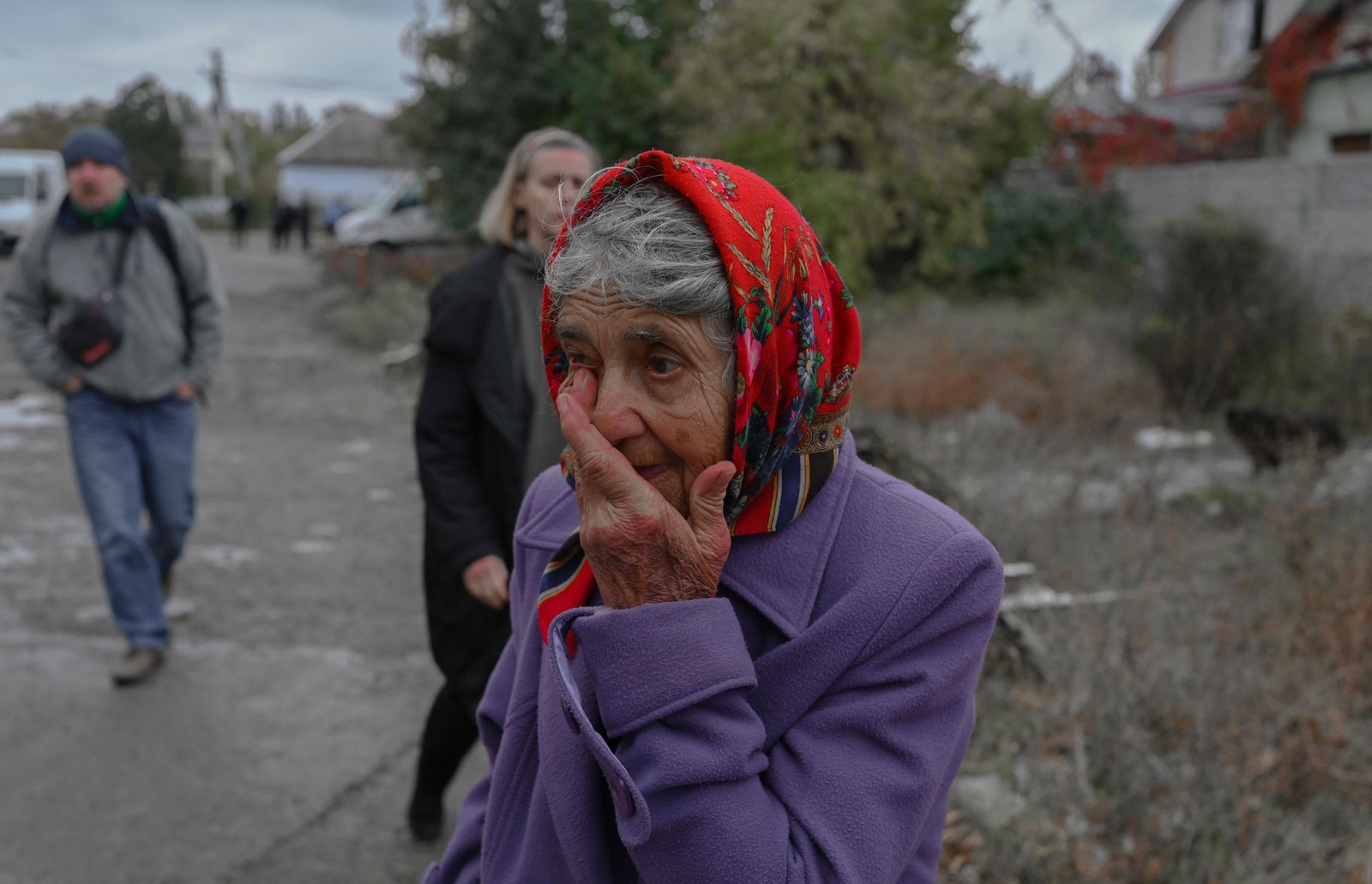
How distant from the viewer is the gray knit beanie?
15.3 feet

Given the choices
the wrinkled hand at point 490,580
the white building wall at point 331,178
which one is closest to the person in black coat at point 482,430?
the wrinkled hand at point 490,580

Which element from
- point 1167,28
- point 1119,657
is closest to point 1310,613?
point 1119,657

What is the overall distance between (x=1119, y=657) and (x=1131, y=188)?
11973 mm

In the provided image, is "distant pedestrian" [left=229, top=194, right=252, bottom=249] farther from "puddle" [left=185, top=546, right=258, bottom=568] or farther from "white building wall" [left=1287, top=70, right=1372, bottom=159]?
"puddle" [left=185, top=546, right=258, bottom=568]

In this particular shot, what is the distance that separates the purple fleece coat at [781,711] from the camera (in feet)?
4.29

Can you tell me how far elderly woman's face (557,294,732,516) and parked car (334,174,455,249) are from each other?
21486 mm

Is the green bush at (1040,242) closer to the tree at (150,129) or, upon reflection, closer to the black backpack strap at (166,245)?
the black backpack strap at (166,245)

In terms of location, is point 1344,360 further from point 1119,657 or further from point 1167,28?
point 1167,28

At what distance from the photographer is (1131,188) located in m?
14.4

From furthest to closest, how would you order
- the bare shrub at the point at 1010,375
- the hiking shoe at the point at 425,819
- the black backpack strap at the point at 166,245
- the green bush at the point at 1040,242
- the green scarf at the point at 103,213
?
the green bush at the point at 1040,242 < the bare shrub at the point at 1010,375 < the black backpack strap at the point at 166,245 < the green scarf at the point at 103,213 < the hiking shoe at the point at 425,819

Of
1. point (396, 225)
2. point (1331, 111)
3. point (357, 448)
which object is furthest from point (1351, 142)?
point (396, 225)

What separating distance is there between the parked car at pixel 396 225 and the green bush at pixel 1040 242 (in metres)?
11.1

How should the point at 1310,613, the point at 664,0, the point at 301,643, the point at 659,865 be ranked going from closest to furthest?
the point at 659,865 → the point at 1310,613 → the point at 301,643 → the point at 664,0

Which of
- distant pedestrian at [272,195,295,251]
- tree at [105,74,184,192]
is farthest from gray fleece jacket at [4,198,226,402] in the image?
tree at [105,74,184,192]
